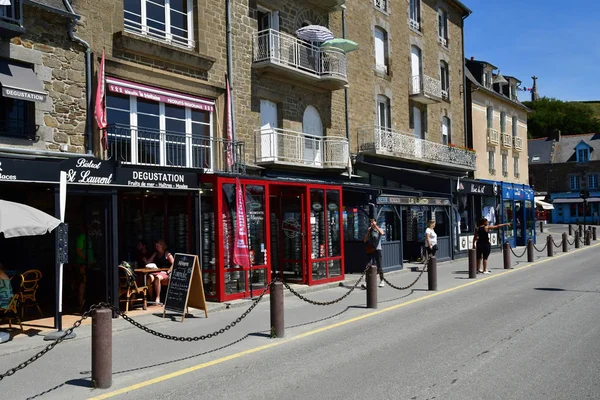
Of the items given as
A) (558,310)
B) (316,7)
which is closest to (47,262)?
(558,310)

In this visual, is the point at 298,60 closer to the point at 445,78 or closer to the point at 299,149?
the point at 299,149

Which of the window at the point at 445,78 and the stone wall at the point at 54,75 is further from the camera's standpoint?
the window at the point at 445,78

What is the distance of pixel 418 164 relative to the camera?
88.0 feet

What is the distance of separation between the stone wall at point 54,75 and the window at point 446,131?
21.4 metres

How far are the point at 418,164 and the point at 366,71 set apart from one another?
18.6 ft

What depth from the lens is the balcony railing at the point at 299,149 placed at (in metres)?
17.5

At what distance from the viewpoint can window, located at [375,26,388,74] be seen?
80.7ft

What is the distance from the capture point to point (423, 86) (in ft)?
88.0

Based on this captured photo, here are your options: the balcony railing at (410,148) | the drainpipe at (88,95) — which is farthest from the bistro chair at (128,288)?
the balcony railing at (410,148)

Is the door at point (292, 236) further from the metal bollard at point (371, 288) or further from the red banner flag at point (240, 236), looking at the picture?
the metal bollard at point (371, 288)

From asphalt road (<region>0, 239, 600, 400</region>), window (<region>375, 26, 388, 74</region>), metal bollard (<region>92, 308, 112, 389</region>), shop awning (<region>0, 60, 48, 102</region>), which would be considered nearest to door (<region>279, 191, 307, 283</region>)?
asphalt road (<region>0, 239, 600, 400</region>)

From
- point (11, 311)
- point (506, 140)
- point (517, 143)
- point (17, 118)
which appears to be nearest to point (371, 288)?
point (11, 311)

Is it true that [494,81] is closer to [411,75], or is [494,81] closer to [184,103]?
[411,75]

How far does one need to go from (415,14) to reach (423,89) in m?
4.19
